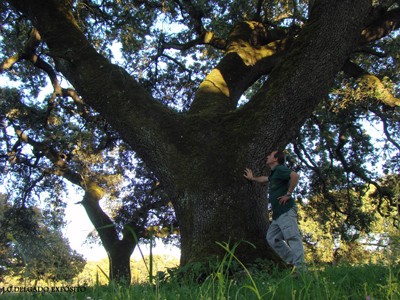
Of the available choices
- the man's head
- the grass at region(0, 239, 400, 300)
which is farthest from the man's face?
the grass at region(0, 239, 400, 300)

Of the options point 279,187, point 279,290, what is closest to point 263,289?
point 279,290

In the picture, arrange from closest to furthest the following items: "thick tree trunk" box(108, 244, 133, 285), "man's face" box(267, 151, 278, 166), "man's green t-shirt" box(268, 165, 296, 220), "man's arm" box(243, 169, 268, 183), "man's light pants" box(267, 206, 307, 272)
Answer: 1. "man's light pants" box(267, 206, 307, 272)
2. "man's green t-shirt" box(268, 165, 296, 220)
3. "man's arm" box(243, 169, 268, 183)
4. "man's face" box(267, 151, 278, 166)
5. "thick tree trunk" box(108, 244, 133, 285)

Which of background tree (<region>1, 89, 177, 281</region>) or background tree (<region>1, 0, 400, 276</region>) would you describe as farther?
background tree (<region>1, 89, 177, 281</region>)

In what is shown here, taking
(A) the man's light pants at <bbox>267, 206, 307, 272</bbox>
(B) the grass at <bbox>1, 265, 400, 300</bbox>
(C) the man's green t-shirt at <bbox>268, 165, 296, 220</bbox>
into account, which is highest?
(C) the man's green t-shirt at <bbox>268, 165, 296, 220</bbox>

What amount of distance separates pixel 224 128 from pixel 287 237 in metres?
1.92

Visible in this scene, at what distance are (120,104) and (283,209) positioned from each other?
310 centimetres

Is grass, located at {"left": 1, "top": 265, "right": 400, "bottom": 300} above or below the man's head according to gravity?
below

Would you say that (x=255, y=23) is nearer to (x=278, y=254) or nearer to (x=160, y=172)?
(x=160, y=172)

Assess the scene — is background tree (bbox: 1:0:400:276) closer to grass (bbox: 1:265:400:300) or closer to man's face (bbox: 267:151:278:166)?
man's face (bbox: 267:151:278:166)

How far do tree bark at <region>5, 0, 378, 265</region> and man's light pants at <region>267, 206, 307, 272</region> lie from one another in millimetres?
156

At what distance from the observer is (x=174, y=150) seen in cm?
432

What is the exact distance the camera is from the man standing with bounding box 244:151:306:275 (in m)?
3.45

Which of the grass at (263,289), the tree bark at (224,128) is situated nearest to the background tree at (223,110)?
the tree bark at (224,128)

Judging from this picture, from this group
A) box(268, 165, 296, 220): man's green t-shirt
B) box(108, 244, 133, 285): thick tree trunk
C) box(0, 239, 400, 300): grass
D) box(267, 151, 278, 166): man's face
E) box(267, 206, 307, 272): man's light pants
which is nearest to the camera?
box(0, 239, 400, 300): grass
